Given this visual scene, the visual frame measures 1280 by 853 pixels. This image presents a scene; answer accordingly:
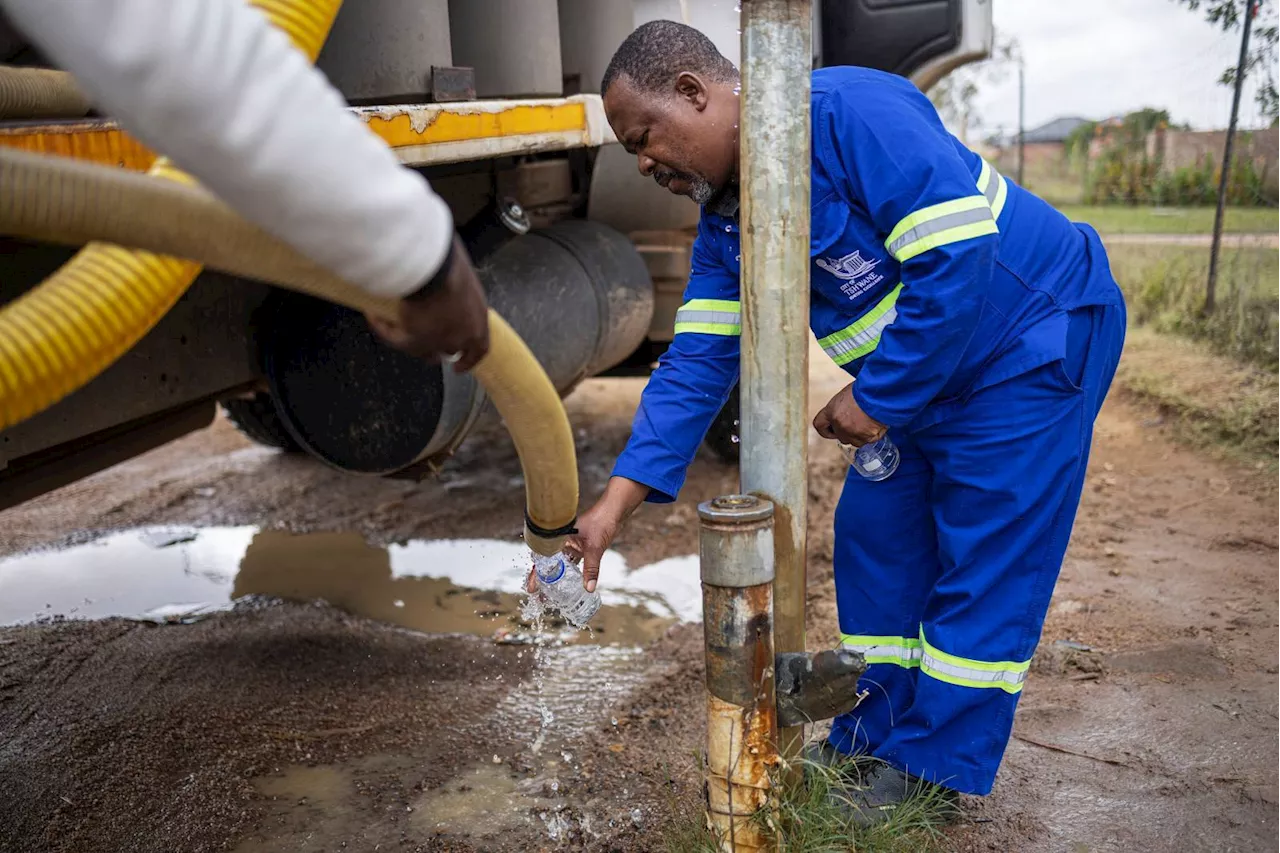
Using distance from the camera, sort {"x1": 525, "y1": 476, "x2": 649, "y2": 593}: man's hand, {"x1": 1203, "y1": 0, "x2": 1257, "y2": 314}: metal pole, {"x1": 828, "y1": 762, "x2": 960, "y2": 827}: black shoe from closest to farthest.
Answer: {"x1": 525, "y1": 476, "x2": 649, "y2": 593}: man's hand < {"x1": 828, "y1": 762, "x2": 960, "y2": 827}: black shoe < {"x1": 1203, "y1": 0, "x2": 1257, "y2": 314}: metal pole

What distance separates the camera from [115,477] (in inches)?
202

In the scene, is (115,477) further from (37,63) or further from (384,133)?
(384,133)

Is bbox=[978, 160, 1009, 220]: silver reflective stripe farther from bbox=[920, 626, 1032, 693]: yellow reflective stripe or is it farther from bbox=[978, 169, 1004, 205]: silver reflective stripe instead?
bbox=[920, 626, 1032, 693]: yellow reflective stripe

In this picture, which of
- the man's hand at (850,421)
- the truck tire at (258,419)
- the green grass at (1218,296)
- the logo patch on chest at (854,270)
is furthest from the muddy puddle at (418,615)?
the green grass at (1218,296)

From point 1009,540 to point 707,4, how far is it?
246 centimetres

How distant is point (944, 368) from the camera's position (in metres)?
1.92

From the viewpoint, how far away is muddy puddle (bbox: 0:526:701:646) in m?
3.63

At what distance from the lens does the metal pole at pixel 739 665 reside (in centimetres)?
180

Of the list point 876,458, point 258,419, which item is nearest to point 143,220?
point 876,458

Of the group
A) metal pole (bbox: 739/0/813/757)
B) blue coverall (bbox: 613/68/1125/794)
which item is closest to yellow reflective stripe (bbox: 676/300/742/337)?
blue coverall (bbox: 613/68/1125/794)

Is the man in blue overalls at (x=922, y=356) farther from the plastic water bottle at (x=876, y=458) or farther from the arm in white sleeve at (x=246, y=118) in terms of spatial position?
the arm in white sleeve at (x=246, y=118)

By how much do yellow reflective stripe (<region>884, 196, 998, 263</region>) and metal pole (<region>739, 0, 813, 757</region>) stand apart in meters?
0.20

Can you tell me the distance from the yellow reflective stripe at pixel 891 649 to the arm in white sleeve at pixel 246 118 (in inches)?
63.1

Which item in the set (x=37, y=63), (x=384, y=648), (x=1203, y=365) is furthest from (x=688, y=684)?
(x=1203, y=365)
